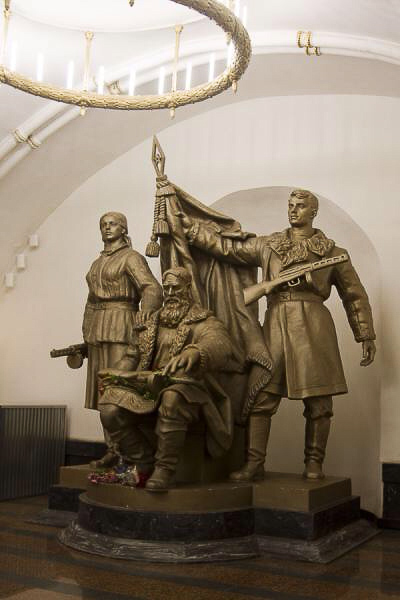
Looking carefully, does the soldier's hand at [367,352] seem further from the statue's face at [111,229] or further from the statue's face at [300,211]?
the statue's face at [111,229]

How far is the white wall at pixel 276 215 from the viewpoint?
6.62 metres

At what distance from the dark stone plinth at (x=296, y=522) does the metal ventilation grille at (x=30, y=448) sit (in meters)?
2.97

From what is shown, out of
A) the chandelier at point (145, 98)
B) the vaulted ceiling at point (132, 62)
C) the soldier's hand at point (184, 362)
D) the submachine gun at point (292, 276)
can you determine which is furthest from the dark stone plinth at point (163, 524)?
the vaulted ceiling at point (132, 62)

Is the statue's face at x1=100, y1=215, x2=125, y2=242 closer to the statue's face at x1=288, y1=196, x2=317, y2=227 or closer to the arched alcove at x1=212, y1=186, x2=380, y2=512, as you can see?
the statue's face at x1=288, y1=196, x2=317, y2=227

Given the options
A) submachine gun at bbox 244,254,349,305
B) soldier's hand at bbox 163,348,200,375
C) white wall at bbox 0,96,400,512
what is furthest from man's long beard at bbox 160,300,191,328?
white wall at bbox 0,96,400,512

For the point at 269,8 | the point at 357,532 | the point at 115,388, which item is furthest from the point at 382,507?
the point at 269,8

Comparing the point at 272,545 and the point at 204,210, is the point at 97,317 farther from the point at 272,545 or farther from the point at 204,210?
the point at 272,545

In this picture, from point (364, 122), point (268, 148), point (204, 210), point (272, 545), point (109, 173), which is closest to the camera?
point (272, 545)

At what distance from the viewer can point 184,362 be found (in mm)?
4828

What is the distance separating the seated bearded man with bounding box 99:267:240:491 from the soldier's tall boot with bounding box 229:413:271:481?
0.26 m

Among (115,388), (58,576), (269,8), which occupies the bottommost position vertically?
(58,576)

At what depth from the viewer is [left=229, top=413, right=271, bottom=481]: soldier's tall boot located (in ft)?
17.5

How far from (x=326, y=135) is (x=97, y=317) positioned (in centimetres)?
280

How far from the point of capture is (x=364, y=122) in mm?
6832
